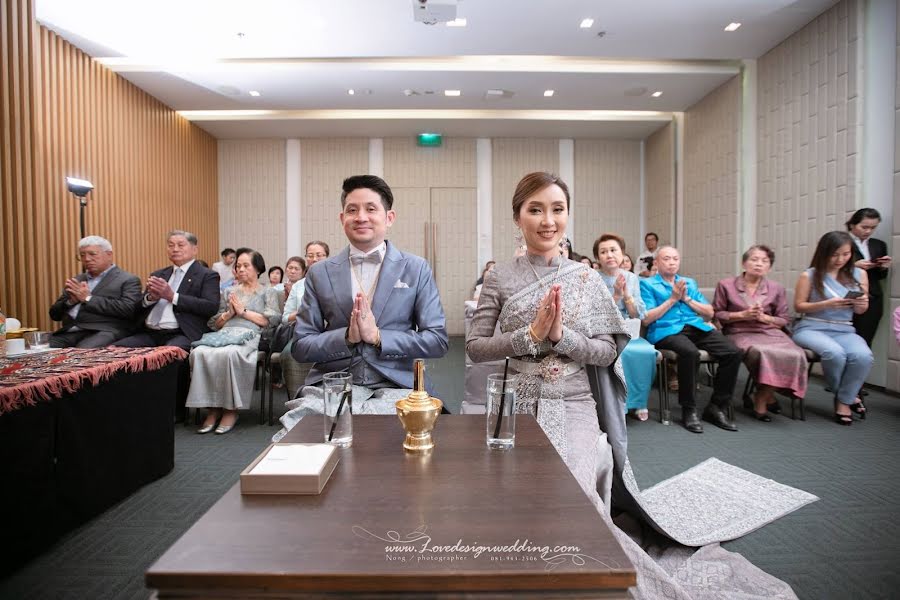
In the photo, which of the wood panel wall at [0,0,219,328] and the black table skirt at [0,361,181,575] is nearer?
the black table skirt at [0,361,181,575]

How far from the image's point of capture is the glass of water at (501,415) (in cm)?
124

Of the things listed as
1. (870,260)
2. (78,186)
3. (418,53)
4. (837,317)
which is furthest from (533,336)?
(78,186)

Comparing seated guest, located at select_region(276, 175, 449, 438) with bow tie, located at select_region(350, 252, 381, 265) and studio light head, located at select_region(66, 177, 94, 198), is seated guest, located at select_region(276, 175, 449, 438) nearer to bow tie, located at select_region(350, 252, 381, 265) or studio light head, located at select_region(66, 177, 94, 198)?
bow tie, located at select_region(350, 252, 381, 265)

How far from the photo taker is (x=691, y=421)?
143 inches

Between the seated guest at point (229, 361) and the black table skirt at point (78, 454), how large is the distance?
80cm

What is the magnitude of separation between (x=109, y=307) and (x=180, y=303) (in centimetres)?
55

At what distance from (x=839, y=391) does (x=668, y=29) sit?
422cm

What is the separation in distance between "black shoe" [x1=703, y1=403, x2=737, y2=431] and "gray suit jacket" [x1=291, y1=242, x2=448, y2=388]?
2675mm

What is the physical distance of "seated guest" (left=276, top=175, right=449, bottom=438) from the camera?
200cm

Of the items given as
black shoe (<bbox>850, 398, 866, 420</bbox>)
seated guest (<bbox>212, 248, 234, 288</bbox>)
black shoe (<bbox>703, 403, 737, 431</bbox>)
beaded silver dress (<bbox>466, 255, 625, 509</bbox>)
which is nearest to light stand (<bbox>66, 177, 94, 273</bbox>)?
seated guest (<bbox>212, 248, 234, 288</bbox>)

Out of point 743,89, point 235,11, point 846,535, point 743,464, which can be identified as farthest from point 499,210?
point 846,535

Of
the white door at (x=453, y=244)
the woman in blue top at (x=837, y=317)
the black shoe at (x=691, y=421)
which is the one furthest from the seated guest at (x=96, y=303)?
the white door at (x=453, y=244)

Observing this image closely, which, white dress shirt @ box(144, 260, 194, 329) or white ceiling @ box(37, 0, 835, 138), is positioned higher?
white ceiling @ box(37, 0, 835, 138)

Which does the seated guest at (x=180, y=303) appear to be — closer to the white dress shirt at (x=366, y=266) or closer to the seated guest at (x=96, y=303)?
the seated guest at (x=96, y=303)
